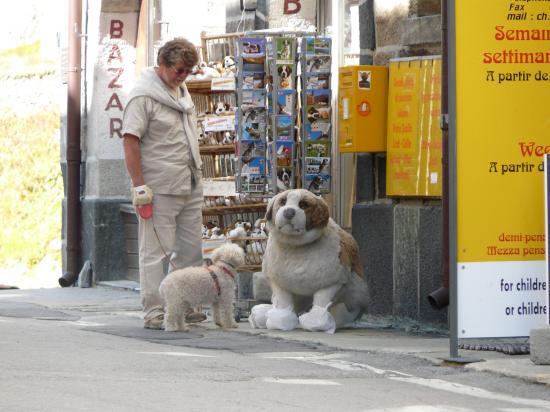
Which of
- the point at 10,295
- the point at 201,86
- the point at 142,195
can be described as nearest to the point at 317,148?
the point at 201,86

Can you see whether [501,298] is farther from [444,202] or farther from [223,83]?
[223,83]

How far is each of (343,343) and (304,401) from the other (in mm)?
2762

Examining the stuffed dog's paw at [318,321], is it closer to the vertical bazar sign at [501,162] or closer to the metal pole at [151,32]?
the vertical bazar sign at [501,162]

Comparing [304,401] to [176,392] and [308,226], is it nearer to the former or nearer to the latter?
[176,392]

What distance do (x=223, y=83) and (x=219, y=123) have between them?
377mm

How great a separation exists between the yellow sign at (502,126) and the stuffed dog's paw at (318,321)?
85.1 inches

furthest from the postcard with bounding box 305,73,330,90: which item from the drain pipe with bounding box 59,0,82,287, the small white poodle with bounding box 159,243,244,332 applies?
the drain pipe with bounding box 59,0,82,287

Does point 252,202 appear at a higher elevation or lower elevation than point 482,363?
higher

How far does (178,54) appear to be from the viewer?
11.0 m

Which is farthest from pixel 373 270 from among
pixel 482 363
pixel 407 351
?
pixel 482 363

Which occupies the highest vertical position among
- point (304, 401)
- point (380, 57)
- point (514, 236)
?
point (380, 57)

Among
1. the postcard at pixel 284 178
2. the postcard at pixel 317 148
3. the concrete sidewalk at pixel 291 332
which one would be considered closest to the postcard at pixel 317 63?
the postcard at pixel 317 148

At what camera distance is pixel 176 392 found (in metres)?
7.30

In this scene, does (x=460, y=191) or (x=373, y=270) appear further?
(x=373, y=270)
